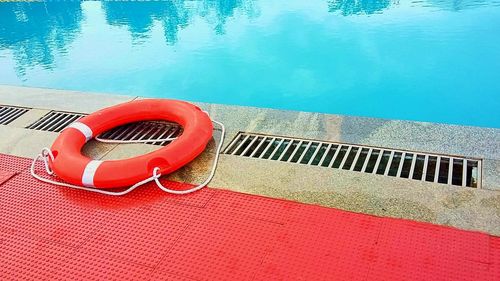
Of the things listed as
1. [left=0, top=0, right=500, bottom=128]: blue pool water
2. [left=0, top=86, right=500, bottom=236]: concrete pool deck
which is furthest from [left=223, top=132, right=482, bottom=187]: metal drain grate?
[left=0, top=0, right=500, bottom=128]: blue pool water

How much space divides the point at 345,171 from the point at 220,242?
0.76 m

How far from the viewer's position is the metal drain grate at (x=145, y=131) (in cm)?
264

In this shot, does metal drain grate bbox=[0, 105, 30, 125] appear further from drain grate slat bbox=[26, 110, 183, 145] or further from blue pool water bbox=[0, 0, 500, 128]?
blue pool water bbox=[0, 0, 500, 128]

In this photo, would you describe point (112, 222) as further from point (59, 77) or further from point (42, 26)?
point (42, 26)

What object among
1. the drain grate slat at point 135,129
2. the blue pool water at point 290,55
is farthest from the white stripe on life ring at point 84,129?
the blue pool water at point 290,55

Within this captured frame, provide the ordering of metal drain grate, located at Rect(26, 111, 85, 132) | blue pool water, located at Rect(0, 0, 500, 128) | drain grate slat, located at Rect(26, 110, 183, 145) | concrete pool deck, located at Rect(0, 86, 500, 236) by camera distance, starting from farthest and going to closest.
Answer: blue pool water, located at Rect(0, 0, 500, 128) → metal drain grate, located at Rect(26, 111, 85, 132) → drain grate slat, located at Rect(26, 110, 183, 145) → concrete pool deck, located at Rect(0, 86, 500, 236)

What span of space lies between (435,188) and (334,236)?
1.90 feet

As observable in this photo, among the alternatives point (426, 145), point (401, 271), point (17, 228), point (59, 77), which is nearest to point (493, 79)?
point (426, 145)

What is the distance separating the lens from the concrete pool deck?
1.78 metres

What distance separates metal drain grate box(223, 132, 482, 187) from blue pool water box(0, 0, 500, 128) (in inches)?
57.4

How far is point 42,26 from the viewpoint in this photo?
23.1 ft

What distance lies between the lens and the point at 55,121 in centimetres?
297

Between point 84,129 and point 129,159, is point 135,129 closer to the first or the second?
point 84,129

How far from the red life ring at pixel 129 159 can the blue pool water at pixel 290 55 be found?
1514 millimetres
